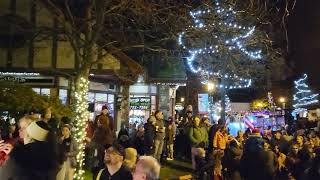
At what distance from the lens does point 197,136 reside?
51.2 feet

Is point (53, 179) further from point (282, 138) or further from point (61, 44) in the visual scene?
point (61, 44)

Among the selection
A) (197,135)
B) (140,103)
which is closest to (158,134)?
(197,135)

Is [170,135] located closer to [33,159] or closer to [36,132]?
[36,132]

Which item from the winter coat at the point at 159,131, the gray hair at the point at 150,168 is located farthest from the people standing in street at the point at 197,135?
the gray hair at the point at 150,168

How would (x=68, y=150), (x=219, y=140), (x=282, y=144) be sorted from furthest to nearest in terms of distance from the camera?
(x=219, y=140), (x=282, y=144), (x=68, y=150)

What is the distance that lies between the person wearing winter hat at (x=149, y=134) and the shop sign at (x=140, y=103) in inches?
401

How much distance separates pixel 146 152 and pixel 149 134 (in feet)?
2.31

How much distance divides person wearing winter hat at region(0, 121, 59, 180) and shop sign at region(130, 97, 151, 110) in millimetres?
20538

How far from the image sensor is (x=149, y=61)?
2253 cm

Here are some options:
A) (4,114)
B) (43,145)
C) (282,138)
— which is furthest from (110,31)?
(43,145)

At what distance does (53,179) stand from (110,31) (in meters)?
8.54

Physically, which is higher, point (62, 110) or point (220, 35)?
point (220, 35)

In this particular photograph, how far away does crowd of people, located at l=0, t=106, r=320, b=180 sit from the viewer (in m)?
5.50

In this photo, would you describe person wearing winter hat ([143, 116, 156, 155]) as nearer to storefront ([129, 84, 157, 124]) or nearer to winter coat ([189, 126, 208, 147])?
winter coat ([189, 126, 208, 147])
